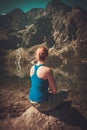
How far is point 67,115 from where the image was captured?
12.2 feet

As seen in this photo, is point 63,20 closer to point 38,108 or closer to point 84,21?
point 84,21

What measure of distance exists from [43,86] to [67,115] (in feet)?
A: 2.22

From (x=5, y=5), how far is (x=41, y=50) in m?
9.71

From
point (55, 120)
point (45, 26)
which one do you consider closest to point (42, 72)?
point (55, 120)

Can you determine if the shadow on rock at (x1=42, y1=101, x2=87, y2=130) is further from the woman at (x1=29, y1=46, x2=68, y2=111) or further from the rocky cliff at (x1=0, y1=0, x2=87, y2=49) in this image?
the rocky cliff at (x1=0, y1=0, x2=87, y2=49)

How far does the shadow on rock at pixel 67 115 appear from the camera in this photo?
3.69m

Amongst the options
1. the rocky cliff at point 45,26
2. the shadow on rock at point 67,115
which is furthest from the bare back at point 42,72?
the rocky cliff at point 45,26

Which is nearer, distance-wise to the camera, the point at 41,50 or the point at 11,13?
the point at 41,50

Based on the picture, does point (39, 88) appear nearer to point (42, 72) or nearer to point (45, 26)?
point (42, 72)

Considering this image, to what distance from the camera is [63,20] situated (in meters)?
11.5

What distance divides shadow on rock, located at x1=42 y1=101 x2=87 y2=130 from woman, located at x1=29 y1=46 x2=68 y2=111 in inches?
5.4

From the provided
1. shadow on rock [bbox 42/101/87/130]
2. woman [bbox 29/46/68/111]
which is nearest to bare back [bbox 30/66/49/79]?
woman [bbox 29/46/68/111]

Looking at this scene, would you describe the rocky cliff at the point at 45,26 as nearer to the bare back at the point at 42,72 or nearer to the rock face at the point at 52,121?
the rock face at the point at 52,121

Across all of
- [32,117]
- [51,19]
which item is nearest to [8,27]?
[51,19]
